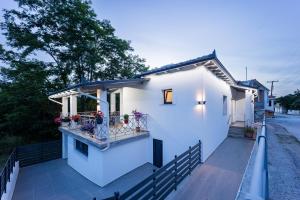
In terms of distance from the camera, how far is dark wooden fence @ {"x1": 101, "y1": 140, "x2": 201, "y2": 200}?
4.69m

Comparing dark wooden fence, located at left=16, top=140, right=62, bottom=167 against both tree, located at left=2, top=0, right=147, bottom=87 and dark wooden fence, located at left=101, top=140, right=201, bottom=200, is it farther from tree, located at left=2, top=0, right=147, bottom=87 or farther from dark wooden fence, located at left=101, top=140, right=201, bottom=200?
dark wooden fence, located at left=101, top=140, right=201, bottom=200

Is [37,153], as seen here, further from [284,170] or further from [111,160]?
[284,170]

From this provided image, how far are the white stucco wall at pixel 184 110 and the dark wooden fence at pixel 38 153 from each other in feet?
26.4

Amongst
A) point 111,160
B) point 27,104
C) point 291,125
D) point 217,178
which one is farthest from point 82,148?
point 291,125

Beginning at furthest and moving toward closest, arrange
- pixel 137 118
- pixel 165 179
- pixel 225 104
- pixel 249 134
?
pixel 225 104 < pixel 249 134 < pixel 137 118 < pixel 165 179

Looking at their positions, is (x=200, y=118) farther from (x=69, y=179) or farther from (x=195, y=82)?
(x=69, y=179)

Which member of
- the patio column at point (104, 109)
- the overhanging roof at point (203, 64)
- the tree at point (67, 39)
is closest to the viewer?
the overhanging roof at point (203, 64)

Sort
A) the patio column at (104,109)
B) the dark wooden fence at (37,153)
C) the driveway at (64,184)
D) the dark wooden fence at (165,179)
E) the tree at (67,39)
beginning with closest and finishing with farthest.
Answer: the dark wooden fence at (165,179)
the driveway at (64,184)
the patio column at (104,109)
the dark wooden fence at (37,153)
the tree at (67,39)

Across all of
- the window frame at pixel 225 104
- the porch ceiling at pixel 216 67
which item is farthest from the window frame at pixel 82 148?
the window frame at pixel 225 104

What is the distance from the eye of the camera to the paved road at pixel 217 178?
5246 mm

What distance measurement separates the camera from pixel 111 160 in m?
7.79

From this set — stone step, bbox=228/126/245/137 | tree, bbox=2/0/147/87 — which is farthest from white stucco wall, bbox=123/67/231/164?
tree, bbox=2/0/147/87

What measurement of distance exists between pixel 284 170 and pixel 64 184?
10835 millimetres

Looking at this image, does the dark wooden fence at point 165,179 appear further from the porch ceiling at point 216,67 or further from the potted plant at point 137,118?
the porch ceiling at point 216,67
